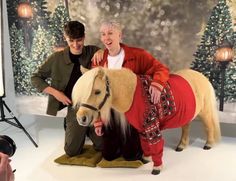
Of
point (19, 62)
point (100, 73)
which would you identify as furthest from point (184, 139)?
point (19, 62)

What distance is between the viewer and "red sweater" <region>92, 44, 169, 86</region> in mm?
2092

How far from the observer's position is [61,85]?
7.70ft

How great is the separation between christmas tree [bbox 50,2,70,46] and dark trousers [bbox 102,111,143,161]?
2.78ft

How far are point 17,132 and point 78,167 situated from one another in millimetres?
804

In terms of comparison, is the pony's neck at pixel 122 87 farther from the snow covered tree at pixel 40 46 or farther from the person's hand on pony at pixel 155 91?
the snow covered tree at pixel 40 46

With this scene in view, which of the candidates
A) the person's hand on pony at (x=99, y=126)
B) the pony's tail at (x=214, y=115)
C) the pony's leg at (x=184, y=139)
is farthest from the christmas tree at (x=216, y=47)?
the person's hand on pony at (x=99, y=126)

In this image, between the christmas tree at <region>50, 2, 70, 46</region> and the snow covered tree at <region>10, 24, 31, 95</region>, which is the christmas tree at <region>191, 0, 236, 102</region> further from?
the snow covered tree at <region>10, 24, 31, 95</region>

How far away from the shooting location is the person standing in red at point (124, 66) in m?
2.04

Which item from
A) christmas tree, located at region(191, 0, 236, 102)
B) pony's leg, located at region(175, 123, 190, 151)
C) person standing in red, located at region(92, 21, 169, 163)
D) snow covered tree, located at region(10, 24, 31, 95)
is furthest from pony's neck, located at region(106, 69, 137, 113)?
snow covered tree, located at region(10, 24, 31, 95)

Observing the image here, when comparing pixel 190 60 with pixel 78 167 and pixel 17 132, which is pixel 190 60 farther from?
pixel 17 132

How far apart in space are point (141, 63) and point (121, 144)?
488 mm

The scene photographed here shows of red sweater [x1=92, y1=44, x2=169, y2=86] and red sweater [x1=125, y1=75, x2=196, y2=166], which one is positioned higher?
red sweater [x1=92, y1=44, x2=169, y2=86]

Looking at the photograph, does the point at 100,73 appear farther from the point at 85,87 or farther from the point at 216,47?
the point at 216,47

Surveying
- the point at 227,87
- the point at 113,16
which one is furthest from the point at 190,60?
the point at 113,16
